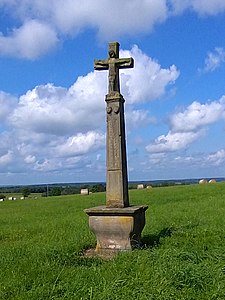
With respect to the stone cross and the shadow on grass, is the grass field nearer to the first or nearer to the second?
the shadow on grass

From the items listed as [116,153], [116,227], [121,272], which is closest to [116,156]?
[116,153]

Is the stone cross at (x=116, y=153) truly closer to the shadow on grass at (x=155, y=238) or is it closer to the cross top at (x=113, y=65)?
the cross top at (x=113, y=65)

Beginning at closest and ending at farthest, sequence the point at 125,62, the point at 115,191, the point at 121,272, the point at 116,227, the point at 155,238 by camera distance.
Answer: the point at 121,272, the point at 116,227, the point at 115,191, the point at 125,62, the point at 155,238

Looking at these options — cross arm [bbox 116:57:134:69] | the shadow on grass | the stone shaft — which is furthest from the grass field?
cross arm [bbox 116:57:134:69]

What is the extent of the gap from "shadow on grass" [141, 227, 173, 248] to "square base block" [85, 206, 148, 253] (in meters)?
0.43

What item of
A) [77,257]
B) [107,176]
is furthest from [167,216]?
[77,257]

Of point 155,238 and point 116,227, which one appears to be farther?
point 155,238

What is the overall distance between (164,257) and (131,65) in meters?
4.28

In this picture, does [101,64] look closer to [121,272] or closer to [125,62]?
[125,62]

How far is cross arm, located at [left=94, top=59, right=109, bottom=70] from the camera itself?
9.20m

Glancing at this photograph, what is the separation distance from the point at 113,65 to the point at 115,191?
105 inches

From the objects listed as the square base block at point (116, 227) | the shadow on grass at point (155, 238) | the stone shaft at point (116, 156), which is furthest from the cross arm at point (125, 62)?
the shadow on grass at point (155, 238)

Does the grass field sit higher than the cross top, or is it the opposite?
the cross top

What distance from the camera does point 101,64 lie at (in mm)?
9242
